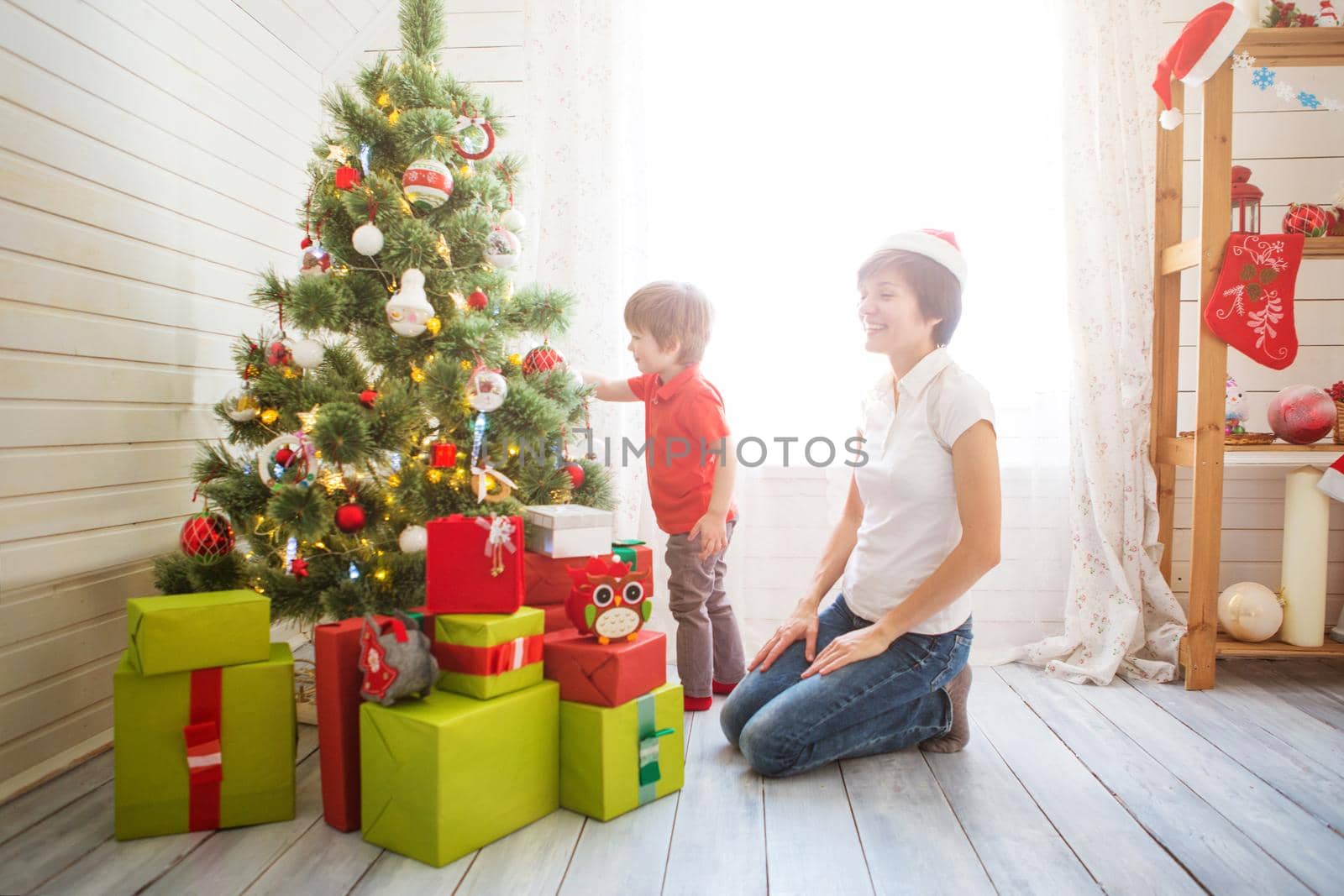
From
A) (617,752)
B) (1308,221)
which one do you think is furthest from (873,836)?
(1308,221)

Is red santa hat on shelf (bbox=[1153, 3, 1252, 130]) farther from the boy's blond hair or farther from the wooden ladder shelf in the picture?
the boy's blond hair

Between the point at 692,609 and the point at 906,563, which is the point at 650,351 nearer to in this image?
the point at 692,609

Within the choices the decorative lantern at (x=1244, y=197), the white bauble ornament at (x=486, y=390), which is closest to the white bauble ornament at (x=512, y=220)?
the white bauble ornament at (x=486, y=390)

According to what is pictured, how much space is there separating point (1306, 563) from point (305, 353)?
2.59 m

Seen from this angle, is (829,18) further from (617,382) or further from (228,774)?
(228,774)

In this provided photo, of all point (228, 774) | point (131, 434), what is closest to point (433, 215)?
point (131, 434)

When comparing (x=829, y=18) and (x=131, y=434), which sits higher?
(x=829, y=18)

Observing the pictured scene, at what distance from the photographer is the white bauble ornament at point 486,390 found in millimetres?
1873

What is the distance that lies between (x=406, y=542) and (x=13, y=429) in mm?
726

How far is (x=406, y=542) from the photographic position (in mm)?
1887

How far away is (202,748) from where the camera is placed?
1456mm

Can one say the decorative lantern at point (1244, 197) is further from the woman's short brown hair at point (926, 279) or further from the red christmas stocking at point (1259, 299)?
the woman's short brown hair at point (926, 279)

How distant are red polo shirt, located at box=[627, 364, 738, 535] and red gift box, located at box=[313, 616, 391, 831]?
864 millimetres

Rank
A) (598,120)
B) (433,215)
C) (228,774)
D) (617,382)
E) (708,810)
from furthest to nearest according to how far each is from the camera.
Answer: (598,120)
(617,382)
(433,215)
(708,810)
(228,774)
